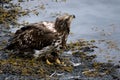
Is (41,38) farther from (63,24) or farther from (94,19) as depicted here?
(94,19)

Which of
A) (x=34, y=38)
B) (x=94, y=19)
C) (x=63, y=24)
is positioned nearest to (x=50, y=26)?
(x=63, y=24)

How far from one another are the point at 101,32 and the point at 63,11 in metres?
2.65

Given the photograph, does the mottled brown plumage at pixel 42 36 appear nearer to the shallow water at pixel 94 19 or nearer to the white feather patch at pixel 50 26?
the white feather patch at pixel 50 26

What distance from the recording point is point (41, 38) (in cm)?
1123

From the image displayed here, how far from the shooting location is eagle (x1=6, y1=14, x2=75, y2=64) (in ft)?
36.7

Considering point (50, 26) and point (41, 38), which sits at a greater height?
point (50, 26)

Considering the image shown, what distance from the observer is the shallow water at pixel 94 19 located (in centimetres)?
1305

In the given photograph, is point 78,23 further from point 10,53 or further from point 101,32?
point 10,53

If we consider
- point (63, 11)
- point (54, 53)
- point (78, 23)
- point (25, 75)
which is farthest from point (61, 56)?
point (63, 11)

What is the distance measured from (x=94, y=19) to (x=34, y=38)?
490 cm

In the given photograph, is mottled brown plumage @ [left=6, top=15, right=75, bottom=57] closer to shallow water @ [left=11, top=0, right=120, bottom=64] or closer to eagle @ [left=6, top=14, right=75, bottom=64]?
eagle @ [left=6, top=14, right=75, bottom=64]

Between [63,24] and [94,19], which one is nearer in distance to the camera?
[63,24]

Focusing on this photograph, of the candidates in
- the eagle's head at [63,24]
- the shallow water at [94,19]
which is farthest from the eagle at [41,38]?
the shallow water at [94,19]

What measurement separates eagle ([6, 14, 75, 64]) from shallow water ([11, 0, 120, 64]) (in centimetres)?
153
